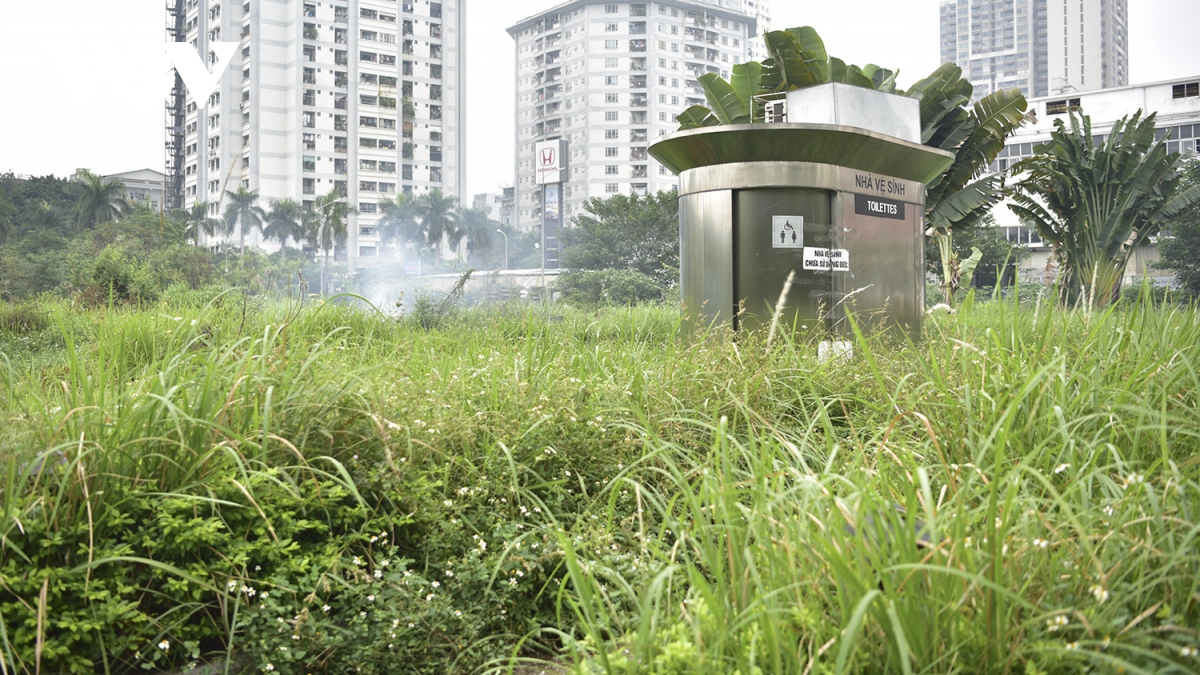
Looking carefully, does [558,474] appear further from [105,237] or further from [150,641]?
[105,237]

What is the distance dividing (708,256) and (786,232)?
589 millimetres

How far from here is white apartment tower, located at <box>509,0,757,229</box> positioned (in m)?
119

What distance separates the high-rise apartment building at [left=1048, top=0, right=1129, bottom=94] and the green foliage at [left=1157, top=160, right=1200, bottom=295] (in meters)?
93.1

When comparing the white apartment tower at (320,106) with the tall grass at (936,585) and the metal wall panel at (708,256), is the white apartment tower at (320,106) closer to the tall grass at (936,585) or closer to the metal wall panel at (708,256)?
the metal wall panel at (708,256)

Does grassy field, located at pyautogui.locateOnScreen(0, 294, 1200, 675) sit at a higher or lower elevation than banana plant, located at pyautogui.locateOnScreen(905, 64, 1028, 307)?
lower

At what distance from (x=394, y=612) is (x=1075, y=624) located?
1.62 meters

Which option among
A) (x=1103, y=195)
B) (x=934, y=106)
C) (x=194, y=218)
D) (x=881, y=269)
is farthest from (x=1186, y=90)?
(x=881, y=269)

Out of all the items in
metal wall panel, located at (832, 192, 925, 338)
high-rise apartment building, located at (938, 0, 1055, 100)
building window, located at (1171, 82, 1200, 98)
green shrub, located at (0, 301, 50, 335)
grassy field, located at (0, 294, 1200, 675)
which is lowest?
grassy field, located at (0, 294, 1200, 675)

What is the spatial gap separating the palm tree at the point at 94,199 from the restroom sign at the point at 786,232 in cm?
4732

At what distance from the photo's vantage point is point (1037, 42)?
147625mm

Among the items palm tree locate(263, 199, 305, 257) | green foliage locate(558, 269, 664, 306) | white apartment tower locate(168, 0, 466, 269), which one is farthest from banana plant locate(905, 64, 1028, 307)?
white apartment tower locate(168, 0, 466, 269)

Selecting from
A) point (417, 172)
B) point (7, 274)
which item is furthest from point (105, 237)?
point (417, 172)

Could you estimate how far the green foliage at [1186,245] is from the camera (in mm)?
43531

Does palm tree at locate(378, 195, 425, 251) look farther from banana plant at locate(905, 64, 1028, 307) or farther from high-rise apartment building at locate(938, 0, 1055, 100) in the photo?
high-rise apartment building at locate(938, 0, 1055, 100)
